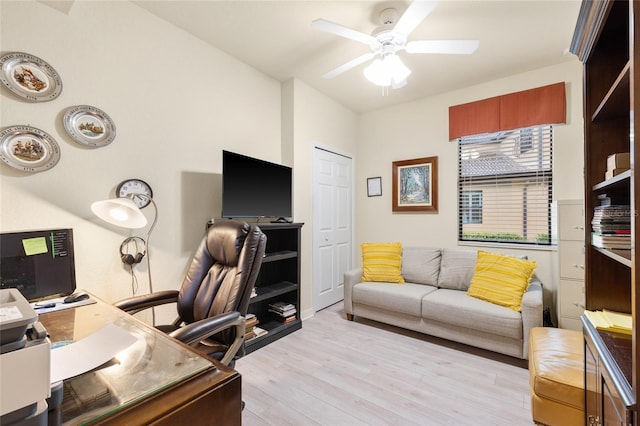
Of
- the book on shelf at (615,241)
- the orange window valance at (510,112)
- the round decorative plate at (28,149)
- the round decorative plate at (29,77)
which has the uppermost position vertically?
the orange window valance at (510,112)

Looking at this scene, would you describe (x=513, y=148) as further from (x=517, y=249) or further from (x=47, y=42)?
(x=47, y=42)

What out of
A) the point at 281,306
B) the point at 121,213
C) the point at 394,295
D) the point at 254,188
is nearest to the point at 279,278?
the point at 281,306

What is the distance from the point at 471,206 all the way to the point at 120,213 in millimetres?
3466

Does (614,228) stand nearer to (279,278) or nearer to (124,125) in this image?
(279,278)

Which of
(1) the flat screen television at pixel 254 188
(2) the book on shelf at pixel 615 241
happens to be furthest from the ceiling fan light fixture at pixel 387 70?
(2) the book on shelf at pixel 615 241

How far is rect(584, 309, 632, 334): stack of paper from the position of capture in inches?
44.5

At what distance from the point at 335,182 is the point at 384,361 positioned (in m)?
2.27

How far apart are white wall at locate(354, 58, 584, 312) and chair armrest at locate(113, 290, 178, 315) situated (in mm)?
2912

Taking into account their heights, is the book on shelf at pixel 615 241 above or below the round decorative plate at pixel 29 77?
below

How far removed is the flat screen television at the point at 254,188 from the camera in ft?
7.86

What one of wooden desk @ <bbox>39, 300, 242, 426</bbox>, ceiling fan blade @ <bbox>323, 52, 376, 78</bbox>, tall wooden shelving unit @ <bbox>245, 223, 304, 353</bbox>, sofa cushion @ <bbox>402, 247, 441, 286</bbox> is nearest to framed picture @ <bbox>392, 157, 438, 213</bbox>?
sofa cushion @ <bbox>402, 247, 441, 286</bbox>

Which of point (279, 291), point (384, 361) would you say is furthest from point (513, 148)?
point (279, 291)

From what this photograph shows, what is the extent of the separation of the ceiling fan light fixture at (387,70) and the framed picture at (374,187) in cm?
185

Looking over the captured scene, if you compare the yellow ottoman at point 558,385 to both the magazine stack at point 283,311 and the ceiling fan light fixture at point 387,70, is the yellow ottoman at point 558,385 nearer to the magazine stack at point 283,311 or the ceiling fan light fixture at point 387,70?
the magazine stack at point 283,311
